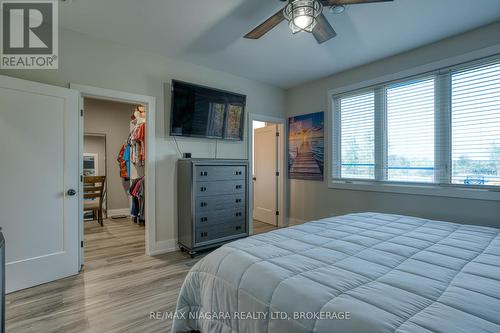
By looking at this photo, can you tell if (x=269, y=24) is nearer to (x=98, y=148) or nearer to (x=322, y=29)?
(x=322, y=29)

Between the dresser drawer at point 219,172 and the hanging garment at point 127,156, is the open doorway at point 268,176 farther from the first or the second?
the hanging garment at point 127,156

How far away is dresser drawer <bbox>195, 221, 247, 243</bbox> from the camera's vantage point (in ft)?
10.4

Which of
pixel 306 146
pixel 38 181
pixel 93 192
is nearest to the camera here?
pixel 38 181

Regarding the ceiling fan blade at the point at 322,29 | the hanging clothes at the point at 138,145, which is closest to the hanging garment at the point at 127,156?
the hanging clothes at the point at 138,145

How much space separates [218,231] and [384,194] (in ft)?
7.86

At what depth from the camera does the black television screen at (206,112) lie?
10.9 ft

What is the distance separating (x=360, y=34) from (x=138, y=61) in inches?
109

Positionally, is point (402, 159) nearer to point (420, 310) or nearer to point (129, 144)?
point (420, 310)

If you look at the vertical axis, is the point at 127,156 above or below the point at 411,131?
below

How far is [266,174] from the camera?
506 cm

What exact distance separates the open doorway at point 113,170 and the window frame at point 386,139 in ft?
11.3

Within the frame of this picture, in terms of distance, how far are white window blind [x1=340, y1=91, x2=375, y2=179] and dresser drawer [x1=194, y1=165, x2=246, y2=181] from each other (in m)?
1.71

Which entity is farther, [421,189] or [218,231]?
[218,231]

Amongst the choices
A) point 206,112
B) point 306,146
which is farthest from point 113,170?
point 306,146
